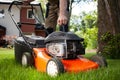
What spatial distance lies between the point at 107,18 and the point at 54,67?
414cm

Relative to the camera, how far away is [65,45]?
3971 millimetres

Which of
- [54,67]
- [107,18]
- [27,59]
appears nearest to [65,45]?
[54,67]

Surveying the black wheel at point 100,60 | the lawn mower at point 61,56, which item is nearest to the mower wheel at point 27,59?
the lawn mower at point 61,56

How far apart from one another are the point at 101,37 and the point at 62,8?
4616mm

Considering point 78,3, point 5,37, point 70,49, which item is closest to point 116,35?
point 70,49

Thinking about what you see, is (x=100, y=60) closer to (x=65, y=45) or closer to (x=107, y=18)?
(x=65, y=45)

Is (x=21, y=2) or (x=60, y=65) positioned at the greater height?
(x=21, y=2)

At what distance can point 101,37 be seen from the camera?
301 inches

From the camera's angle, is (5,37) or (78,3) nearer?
(78,3)

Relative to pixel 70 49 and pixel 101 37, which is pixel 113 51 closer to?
pixel 101 37

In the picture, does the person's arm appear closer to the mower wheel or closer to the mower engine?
the mower engine

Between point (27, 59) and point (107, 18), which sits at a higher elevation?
point (107, 18)

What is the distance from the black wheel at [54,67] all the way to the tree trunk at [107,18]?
3883 millimetres

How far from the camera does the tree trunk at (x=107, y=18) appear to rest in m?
7.63
